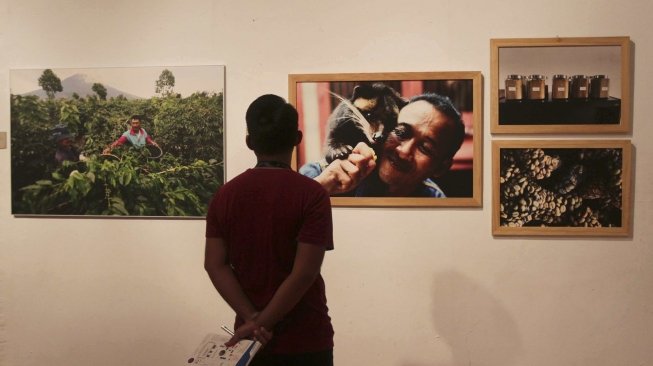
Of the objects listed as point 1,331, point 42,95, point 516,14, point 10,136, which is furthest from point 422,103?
point 1,331

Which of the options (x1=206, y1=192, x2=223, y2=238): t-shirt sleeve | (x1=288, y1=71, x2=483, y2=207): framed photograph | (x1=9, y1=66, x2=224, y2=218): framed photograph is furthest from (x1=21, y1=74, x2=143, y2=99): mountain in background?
(x1=206, y1=192, x2=223, y2=238): t-shirt sleeve

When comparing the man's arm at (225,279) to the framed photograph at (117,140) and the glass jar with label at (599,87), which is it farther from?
the glass jar with label at (599,87)

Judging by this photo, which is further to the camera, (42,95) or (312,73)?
(42,95)

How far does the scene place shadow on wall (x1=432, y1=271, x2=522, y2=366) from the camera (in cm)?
232

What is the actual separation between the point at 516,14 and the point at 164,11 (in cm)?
148

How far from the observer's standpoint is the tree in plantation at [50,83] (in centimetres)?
248

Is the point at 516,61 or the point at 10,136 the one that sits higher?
the point at 516,61

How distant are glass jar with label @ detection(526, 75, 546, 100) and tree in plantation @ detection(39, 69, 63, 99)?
6.55 ft

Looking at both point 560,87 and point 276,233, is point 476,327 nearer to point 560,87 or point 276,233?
point 560,87

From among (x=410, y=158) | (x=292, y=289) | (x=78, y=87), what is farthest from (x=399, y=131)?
(x=78, y=87)

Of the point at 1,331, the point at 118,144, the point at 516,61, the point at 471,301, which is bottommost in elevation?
the point at 1,331

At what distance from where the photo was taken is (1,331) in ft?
8.39

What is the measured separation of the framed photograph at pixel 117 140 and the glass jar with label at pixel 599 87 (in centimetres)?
151

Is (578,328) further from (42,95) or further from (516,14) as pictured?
(42,95)
